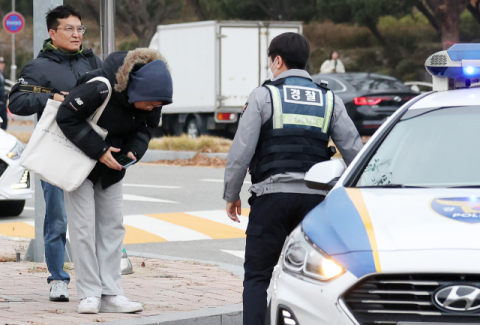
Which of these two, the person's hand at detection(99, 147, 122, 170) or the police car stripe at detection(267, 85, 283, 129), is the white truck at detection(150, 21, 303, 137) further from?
the police car stripe at detection(267, 85, 283, 129)

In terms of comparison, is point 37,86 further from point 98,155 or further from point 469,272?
point 469,272

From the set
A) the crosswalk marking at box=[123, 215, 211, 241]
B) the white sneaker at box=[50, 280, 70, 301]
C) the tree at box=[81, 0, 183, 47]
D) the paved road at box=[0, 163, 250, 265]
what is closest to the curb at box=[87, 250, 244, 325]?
the white sneaker at box=[50, 280, 70, 301]

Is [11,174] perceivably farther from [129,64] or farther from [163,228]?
[129,64]

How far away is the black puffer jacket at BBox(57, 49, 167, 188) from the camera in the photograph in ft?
16.3

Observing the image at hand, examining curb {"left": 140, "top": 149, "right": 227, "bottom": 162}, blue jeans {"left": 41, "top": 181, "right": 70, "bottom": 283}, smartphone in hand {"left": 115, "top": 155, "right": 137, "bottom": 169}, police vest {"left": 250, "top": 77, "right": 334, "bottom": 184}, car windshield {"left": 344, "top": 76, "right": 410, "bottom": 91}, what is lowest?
curb {"left": 140, "top": 149, "right": 227, "bottom": 162}

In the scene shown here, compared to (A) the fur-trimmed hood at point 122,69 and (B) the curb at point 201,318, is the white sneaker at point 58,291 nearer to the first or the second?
(B) the curb at point 201,318

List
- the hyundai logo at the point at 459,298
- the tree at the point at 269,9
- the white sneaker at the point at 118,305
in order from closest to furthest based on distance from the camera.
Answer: the hyundai logo at the point at 459,298
the white sneaker at the point at 118,305
the tree at the point at 269,9

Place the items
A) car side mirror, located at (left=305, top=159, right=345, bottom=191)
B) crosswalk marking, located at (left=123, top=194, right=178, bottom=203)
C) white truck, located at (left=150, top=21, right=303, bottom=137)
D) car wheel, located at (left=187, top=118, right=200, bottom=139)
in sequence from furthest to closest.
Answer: car wheel, located at (left=187, top=118, right=200, bottom=139) < white truck, located at (left=150, top=21, right=303, bottom=137) < crosswalk marking, located at (left=123, top=194, right=178, bottom=203) < car side mirror, located at (left=305, top=159, right=345, bottom=191)

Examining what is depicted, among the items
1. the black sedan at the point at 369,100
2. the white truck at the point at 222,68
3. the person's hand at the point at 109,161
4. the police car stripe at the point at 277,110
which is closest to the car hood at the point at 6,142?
the person's hand at the point at 109,161

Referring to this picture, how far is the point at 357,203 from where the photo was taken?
153 inches

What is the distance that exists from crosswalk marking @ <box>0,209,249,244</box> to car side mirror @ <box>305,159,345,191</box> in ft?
16.6

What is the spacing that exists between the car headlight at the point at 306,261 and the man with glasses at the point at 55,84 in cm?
227

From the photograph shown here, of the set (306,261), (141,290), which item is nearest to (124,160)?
(141,290)

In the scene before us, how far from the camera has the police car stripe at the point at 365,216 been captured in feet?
11.1
